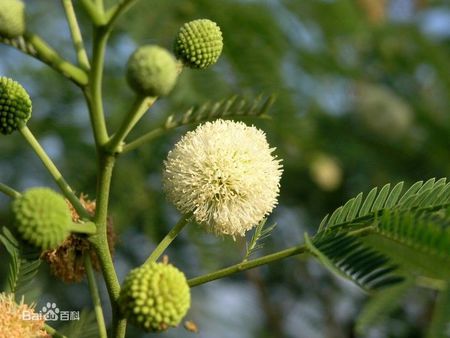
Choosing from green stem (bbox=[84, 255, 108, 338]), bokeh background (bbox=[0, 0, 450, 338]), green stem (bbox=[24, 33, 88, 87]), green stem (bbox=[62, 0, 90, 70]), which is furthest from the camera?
bokeh background (bbox=[0, 0, 450, 338])

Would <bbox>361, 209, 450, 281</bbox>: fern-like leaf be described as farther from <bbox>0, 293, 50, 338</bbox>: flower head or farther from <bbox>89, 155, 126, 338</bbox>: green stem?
<bbox>0, 293, 50, 338</bbox>: flower head

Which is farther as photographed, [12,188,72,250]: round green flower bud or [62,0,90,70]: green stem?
[62,0,90,70]: green stem

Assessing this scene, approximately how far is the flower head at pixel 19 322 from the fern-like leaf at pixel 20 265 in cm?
10

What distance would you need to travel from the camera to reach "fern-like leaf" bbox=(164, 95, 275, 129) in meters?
1.53

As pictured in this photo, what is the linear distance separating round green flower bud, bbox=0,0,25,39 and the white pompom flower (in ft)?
1.78

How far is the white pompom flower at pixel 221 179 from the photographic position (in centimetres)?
186

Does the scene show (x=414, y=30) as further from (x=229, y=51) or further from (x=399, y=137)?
(x=229, y=51)

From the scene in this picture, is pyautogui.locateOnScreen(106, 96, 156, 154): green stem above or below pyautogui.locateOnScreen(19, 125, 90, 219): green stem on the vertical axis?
above

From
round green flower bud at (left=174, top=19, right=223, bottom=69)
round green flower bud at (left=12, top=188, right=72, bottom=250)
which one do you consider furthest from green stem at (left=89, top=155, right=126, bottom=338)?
round green flower bud at (left=174, top=19, right=223, bottom=69)

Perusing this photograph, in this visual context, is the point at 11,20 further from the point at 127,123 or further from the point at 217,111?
the point at 217,111

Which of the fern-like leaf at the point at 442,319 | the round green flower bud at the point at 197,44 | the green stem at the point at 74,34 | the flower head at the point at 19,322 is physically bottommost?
the flower head at the point at 19,322

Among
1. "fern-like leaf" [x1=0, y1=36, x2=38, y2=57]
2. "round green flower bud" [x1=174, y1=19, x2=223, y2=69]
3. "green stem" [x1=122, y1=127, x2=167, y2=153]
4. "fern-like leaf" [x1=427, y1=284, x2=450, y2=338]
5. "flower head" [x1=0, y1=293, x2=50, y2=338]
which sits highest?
"round green flower bud" [x1=174, y1=19, x2=223, y2=69]

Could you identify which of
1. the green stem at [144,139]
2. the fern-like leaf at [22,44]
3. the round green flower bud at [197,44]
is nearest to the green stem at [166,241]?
the green stem at [144,139]

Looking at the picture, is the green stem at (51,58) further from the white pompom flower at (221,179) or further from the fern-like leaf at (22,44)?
the white pompom flower at (221,179)
